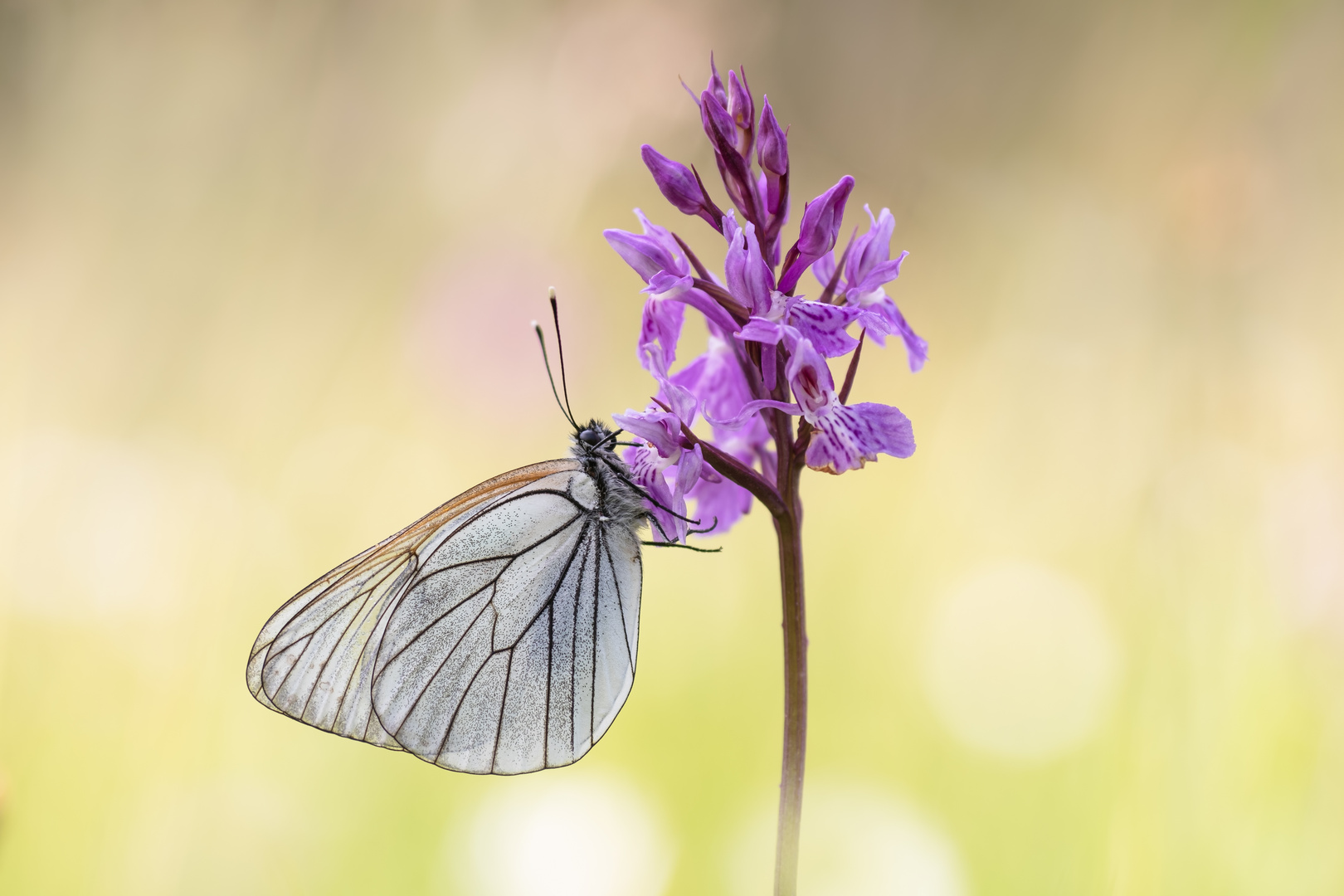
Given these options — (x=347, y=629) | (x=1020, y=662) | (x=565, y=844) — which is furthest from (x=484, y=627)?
(x=1020, y=662)

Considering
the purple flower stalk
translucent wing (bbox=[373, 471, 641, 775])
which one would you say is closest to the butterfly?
translucent wing (bbox=[373, 471, 641, 775])

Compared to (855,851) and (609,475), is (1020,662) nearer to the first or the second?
(855,851)

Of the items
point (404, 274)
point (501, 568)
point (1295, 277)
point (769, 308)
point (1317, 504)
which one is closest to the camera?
point (769, 308)

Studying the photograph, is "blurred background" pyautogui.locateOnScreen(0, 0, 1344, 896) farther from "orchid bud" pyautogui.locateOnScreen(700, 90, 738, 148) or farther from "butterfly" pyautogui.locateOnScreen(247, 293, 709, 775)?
"orchid bud" pyautogui.locateOnScreen(700, 90, 738, 148)

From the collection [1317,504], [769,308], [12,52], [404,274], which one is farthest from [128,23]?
[1317,504]

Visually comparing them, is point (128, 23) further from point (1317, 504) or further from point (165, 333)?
point (1317, 504)

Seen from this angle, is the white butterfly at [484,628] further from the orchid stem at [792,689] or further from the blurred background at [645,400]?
the blurred background at [645,400]
